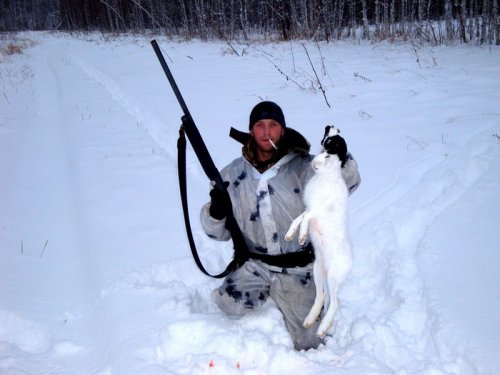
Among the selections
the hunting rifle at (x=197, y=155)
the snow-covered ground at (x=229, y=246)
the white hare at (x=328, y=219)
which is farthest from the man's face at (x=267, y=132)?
the snow-covered ground at (x=229, y=246)

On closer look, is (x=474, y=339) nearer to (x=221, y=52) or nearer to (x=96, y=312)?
(x=96, y=312)

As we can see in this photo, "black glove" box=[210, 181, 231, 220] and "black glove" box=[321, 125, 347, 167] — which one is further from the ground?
"black glove" box=[321, 125, 347, 167]

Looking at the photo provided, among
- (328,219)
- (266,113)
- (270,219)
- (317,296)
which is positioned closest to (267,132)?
(266,113)

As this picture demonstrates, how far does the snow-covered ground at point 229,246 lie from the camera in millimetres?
2312

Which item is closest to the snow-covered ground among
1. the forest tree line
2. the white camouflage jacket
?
the white camouflage jacket

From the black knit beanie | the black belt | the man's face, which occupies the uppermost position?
the black knit beanie

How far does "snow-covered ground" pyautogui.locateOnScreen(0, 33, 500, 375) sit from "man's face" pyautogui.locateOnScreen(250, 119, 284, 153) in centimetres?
107

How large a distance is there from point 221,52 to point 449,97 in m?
7.19

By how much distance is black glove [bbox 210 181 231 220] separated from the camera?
2393 millimetres

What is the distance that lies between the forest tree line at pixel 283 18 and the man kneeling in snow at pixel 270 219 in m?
2.18

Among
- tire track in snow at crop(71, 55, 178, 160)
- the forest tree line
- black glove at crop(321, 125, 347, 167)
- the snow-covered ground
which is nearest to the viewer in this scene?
black glove at crop(321, 125, 347, 167)

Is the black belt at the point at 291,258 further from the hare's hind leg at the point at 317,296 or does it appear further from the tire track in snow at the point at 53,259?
the tire track in snow at the point at 53,259

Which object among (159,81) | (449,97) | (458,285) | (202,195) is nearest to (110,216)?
(202,195)

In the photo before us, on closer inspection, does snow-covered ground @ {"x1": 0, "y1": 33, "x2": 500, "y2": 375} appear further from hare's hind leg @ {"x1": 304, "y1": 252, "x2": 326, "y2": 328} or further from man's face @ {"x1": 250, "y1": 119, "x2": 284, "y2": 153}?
man's face @ {"x1": 250, "y1": 119, "x2": 284, "y2": 153}
